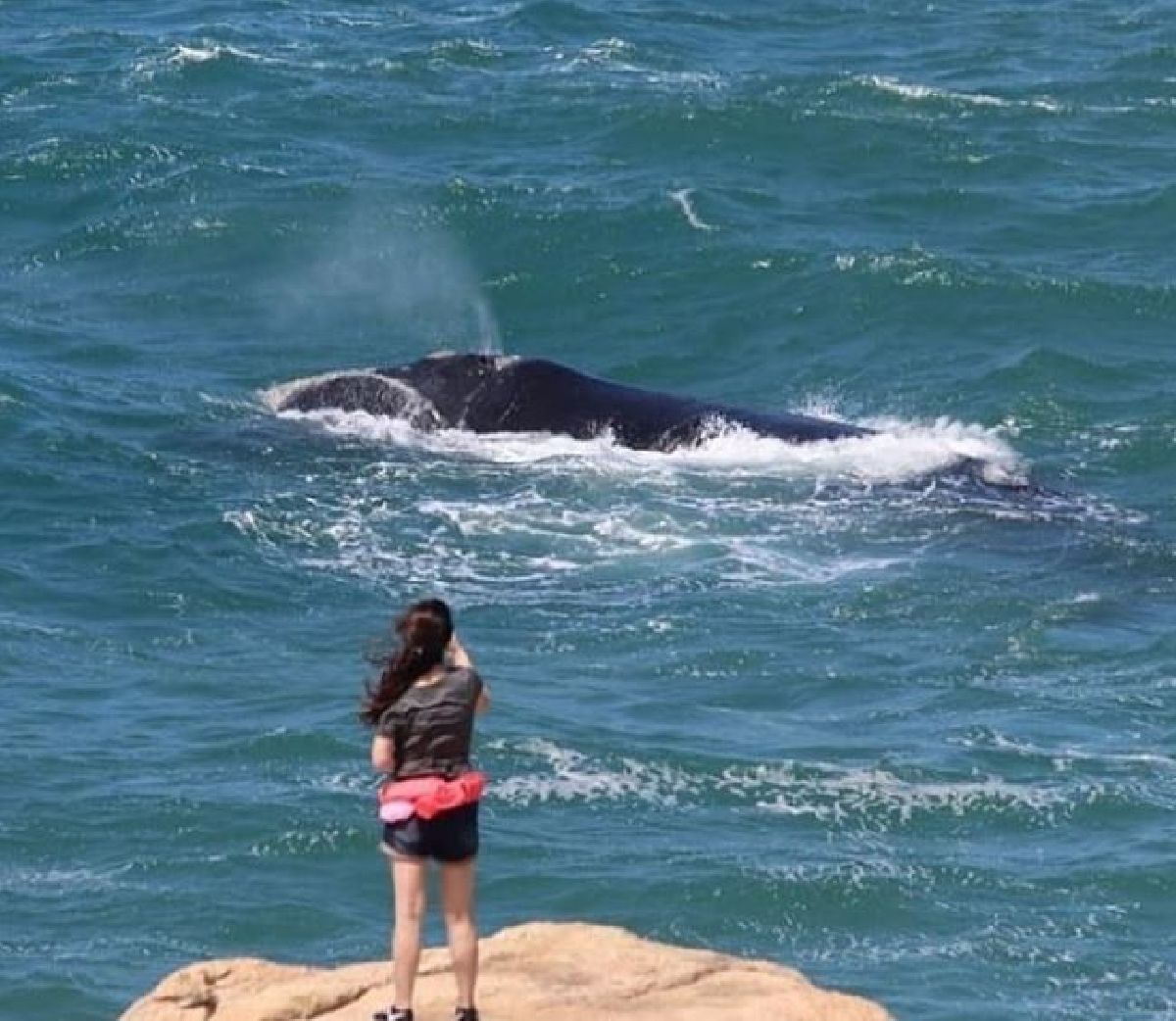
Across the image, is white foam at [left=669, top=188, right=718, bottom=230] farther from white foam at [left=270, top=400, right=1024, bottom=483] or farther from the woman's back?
the woman's back

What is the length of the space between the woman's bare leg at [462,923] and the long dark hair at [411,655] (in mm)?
715

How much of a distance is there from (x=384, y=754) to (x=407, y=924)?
0.71 metres

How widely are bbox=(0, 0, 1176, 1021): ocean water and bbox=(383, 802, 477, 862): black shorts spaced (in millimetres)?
5104

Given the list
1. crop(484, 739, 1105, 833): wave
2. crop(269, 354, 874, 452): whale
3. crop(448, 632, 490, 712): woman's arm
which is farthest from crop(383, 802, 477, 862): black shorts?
crop(269, 354, 874, 452): whale

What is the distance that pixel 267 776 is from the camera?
75.3ft

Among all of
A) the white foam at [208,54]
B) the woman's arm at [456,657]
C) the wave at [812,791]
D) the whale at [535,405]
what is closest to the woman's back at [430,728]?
the woman's arm at [456,657]

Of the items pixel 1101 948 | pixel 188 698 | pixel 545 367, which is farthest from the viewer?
pixel 545 367

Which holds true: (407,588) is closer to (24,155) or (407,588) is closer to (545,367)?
(545,367)

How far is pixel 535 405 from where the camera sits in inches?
1308

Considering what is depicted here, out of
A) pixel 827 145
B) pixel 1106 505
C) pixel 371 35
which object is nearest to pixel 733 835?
pixel 1106 505

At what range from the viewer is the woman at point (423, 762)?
13695mm

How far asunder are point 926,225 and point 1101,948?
24330 mm

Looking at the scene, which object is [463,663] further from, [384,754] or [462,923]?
[462,923]

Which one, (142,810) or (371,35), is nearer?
(142,810)
